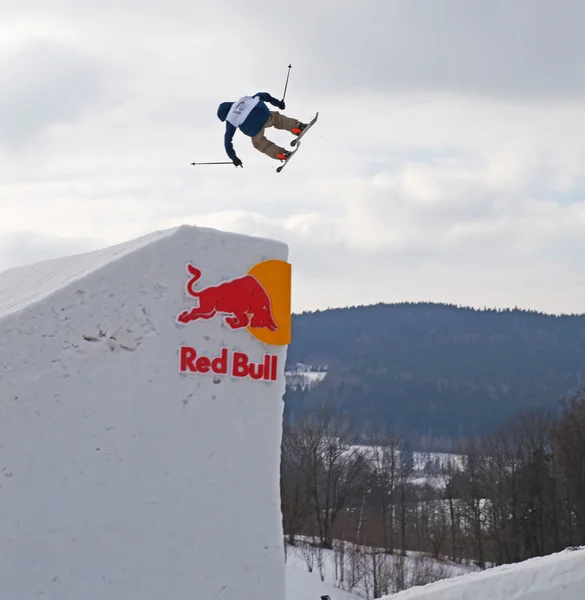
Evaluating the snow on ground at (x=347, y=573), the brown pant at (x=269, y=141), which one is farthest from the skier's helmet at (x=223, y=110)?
the snow on ground at (x=347, y=573)

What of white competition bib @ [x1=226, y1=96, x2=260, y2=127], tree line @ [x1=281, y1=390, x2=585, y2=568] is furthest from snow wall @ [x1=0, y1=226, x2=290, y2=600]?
tree line @ [x1=281, y1=390, x2=585, y2=568]

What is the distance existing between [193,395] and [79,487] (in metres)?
1.63

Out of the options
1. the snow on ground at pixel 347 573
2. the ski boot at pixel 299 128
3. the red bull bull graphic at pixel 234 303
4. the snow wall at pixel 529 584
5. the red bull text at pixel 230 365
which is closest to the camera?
the red bull text at pixel 230 365

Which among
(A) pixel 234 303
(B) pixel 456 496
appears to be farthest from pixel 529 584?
(B) pixel 456 496

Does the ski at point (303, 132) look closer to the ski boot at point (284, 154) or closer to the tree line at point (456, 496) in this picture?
the ski boot at point (284, 154)

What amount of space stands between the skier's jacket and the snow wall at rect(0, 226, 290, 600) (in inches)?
154

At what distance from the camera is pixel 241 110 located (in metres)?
13.6

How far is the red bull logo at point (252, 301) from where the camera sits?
9789mm

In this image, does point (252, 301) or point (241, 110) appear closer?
point (252, 301)

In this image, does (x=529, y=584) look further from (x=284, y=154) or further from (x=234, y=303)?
(x=284, y=154)

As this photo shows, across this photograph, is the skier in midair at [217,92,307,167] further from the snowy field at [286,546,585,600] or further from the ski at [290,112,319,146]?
the snowy field at [286,546,585,600]

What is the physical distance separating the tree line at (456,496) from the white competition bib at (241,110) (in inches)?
1855

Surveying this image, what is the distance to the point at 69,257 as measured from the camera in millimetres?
11805

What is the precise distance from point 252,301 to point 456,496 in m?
71.6
